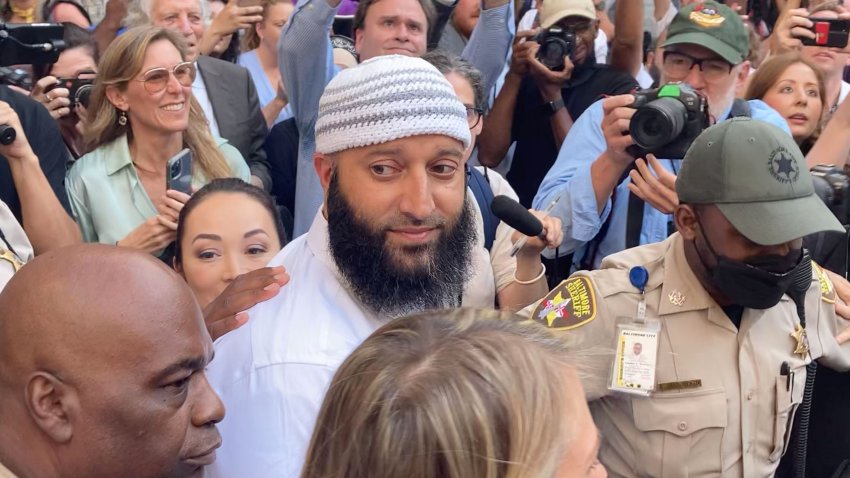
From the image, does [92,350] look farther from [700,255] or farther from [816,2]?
[816,2]

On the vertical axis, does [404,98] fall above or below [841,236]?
above

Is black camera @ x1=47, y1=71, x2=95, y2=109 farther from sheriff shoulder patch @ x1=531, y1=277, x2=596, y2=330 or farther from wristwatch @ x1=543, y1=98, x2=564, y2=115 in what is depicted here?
sheriff shoulder patch @ x1=531, y1=277, x2=596, y2=330

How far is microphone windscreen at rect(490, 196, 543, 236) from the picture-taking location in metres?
2.59

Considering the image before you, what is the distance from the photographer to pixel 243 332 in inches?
72.6

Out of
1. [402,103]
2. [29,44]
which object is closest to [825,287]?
[402,103]

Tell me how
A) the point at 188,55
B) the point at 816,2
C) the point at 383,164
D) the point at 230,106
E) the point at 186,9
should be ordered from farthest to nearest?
the point at 816,2
the point at 186,9
the point at 230,106
the point at 188,55
the point at 383,164

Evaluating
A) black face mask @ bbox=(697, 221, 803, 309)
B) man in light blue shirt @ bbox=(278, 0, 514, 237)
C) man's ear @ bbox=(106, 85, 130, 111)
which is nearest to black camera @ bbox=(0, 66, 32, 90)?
man's ear @ bbox=(106, 85, 130, 111)

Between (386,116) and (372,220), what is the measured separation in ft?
0.66

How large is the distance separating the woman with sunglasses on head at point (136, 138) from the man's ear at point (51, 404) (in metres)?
2.21

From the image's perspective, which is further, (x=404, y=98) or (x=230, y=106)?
(x=230, y=106)

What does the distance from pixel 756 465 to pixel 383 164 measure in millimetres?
1377

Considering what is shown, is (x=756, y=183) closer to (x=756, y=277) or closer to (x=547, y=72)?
(x=756, y=277)

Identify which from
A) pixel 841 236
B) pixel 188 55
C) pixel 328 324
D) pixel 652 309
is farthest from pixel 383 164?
pixel 188 55

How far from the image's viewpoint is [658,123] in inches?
127
